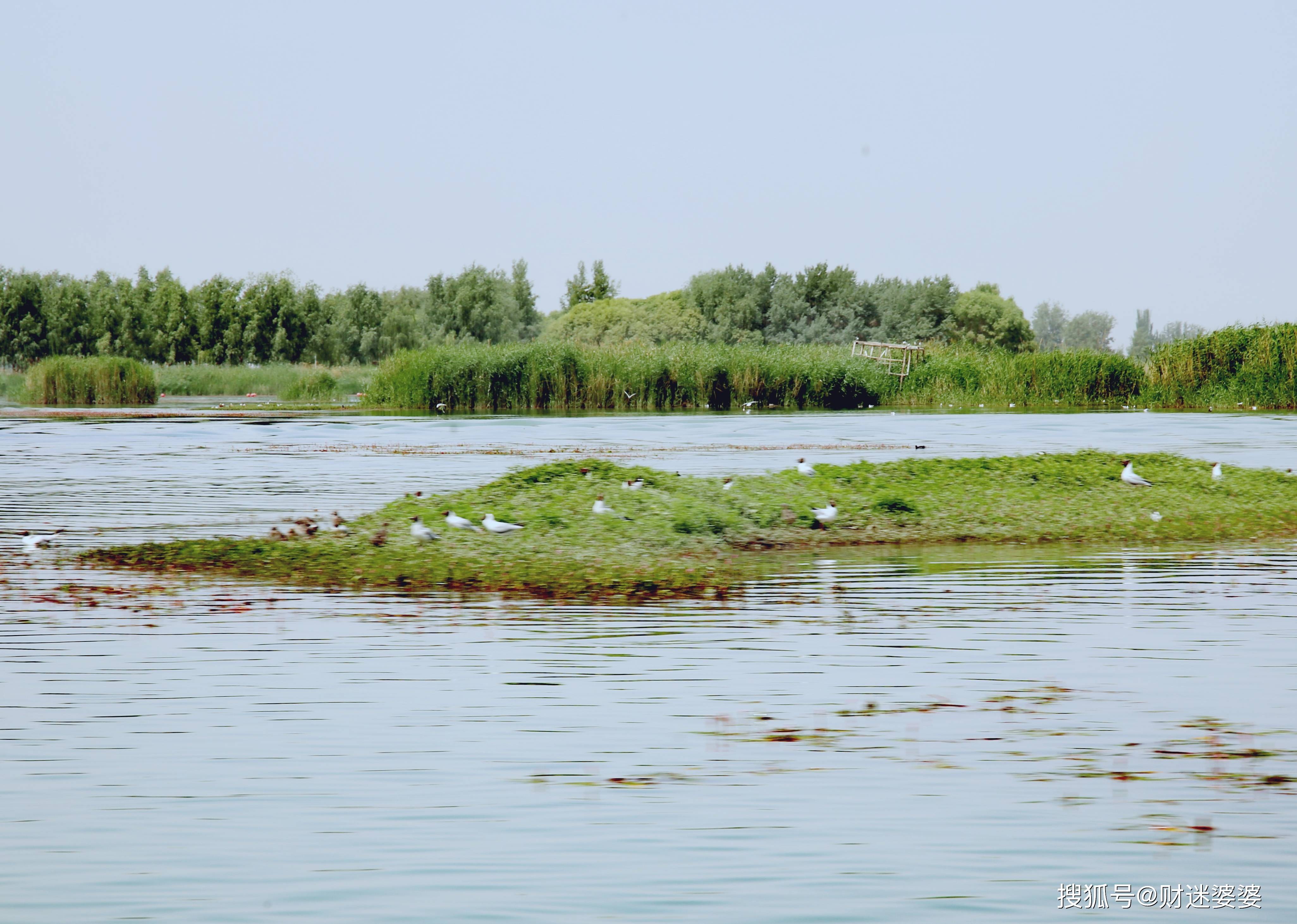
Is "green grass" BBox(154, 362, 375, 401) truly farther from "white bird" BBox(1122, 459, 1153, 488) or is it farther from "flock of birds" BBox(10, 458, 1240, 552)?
"white bird" BBox(1122, 459, 1153, 488)

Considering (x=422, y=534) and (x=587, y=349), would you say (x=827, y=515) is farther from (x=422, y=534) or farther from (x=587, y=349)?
(x=587, y=349)

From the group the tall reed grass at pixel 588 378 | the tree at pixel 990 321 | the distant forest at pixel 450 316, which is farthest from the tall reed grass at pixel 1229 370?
the tree at pixel 990 321

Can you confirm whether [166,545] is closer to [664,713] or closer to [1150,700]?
[664,713]

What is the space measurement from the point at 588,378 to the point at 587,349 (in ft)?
11.0

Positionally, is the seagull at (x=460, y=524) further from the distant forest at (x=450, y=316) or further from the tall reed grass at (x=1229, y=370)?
the distant forest at (x=450, y=316)

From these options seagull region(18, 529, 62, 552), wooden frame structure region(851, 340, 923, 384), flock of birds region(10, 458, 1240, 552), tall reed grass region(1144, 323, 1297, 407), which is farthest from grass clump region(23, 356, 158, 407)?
seagull region(18, 529, 62, 552)

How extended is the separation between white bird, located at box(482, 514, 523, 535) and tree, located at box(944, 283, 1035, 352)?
123658 millimetres

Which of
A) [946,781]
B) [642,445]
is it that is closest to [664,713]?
[946,781]

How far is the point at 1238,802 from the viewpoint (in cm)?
722

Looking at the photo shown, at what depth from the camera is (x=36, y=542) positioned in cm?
1856

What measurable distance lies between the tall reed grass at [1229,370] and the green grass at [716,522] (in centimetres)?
3939

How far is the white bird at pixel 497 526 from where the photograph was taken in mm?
18250

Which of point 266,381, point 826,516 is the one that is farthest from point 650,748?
point 266,381

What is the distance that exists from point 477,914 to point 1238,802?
3975 mm
